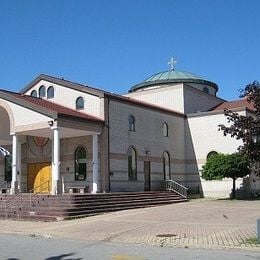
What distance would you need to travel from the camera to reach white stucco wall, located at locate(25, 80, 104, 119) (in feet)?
102

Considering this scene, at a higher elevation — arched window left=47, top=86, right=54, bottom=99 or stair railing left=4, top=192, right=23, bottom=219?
arched window left=47, top=86, right=54, bottom=99

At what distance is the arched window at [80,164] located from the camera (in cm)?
3108

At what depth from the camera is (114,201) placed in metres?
27.0

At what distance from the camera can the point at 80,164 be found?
103 feet

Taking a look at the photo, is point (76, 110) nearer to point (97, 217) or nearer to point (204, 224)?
point (97, 217)

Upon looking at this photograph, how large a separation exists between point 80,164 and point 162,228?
14.4 metres

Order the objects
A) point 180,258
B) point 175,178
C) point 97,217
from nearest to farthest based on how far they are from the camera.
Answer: point 180,258
point 97,217
point 175,178

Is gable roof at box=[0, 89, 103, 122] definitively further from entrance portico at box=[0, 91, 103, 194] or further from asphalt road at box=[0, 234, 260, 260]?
asphalt road at box=[0, 234, 260, 260]

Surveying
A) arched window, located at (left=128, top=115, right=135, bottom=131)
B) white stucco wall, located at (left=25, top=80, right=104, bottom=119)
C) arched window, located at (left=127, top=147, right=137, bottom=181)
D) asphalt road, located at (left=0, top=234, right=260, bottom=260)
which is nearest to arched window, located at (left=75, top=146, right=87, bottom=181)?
white stucco wall, located at (left=25, top=80, right=104, bottom=119)

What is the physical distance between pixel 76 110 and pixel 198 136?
430 inches

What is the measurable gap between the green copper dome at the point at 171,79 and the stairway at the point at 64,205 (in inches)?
747

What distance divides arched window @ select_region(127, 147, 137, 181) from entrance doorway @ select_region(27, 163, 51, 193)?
5491 millimetres

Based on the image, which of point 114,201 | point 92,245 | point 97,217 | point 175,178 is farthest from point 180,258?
point 175,178

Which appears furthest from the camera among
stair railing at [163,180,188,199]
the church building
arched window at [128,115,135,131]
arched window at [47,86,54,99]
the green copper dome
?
the green copper dome
